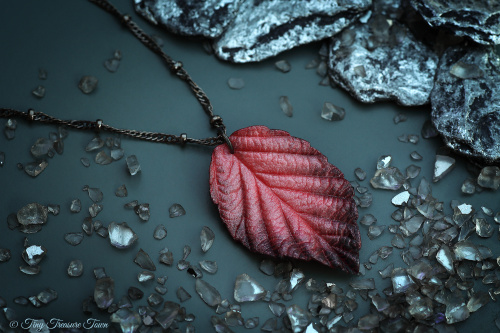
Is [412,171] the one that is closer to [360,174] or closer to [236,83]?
[360,174]

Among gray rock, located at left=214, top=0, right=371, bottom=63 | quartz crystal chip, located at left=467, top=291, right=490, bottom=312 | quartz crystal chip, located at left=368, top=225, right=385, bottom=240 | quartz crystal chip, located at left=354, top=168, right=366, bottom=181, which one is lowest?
quartz crystal chip, located at left=467, top=291, right=490, bottom=312

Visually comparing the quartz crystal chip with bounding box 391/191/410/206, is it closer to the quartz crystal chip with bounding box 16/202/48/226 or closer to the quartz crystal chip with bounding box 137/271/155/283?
the quartz crystal chip with bounding box 137/271/155/283

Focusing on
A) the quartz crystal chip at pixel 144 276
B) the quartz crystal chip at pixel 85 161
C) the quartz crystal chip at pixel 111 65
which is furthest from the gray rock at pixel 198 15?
the quartz crystal chip at pixel 144 276

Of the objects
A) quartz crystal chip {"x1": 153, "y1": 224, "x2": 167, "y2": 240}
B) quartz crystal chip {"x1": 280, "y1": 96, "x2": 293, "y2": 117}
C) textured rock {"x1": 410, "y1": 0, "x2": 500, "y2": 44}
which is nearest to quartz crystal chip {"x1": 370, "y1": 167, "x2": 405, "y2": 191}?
quartz crystal chip {"x1": 280, "y1": 96, "x2": 293, "y2": 117}

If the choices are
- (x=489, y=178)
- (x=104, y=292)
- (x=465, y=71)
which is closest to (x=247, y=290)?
(x=104, y=292)

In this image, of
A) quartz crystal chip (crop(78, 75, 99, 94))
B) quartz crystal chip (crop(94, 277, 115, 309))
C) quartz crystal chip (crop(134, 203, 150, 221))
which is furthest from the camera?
quartz crystal chip (crop(78, 75, 99, 94))

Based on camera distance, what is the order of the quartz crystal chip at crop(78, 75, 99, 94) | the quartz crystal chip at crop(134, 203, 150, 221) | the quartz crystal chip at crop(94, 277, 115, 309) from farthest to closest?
the quartz crystal chip at crop(78, 75, 99, 94)
the quartz crystal chip at crop(134, 203, 150, 221)
the quartz crystal chip at crop(94, 277, 115, 309)
